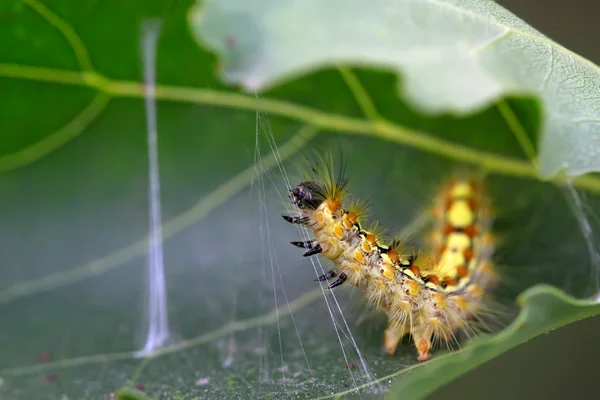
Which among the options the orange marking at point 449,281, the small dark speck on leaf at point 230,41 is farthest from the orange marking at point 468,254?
the small dark speck on leaf at point 230,41

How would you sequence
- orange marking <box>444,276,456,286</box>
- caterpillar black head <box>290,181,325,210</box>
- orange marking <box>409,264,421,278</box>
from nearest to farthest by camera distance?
caterpillar black head <box>290,181,325,210</box>
orange marking <box>409,264,421,278</box>
orange marking <box>444,276,456,286</box>

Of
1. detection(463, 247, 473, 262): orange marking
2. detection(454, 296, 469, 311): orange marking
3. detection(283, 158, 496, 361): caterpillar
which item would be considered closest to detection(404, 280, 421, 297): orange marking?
detection(283, 158, 496, 361): caterpillar

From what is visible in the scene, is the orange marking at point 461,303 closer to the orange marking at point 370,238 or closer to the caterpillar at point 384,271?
the caterpillar at point 384,271

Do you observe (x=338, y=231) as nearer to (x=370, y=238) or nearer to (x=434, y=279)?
(x=370, y=238)

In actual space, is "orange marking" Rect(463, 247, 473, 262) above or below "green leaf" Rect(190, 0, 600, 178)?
below

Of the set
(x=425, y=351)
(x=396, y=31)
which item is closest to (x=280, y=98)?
(x=396, y=31)

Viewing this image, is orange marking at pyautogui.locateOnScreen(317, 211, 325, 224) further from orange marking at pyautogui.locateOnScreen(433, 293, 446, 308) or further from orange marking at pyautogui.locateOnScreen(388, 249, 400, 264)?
orange marking at pyautogui.locateOnScreen(433, 293, 446, 308)

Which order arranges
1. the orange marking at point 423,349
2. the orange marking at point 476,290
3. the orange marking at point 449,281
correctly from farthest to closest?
the orange marking at point 476,290 < the orange marking at point 449,281 < the orange marking at point 423,349
